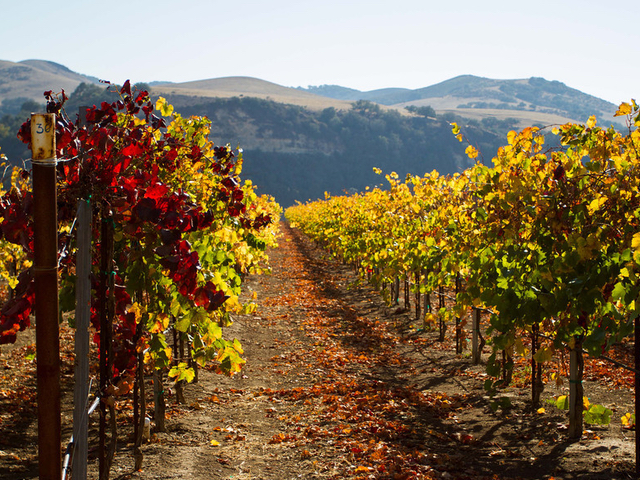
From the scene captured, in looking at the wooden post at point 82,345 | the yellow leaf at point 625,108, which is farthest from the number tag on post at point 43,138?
the yellow leaf at point 625,108

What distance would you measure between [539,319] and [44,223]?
3721 millimetres

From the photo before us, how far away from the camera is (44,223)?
2.29 m

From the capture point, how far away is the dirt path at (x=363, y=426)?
482cm

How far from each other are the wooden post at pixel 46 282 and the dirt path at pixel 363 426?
8.21 ft

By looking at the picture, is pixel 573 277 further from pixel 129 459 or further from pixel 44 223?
pixel 129 459

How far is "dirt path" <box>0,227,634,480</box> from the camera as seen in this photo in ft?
15.8

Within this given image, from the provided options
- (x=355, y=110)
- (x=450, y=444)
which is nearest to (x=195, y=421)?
(x=450, y=444)

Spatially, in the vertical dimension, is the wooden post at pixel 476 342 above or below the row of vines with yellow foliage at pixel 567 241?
below

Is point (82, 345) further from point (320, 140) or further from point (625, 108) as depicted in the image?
point (320, 140)

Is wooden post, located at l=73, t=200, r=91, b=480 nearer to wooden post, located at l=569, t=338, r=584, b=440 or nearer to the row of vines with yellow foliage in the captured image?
the row of vines with yellow foliage

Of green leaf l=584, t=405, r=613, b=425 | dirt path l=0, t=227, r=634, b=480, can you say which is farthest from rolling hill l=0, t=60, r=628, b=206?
green leaf l=584, t=405, r=613, b=425

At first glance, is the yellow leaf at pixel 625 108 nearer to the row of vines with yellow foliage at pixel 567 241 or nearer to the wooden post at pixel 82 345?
the row of vines with yellow foliage at pixel 567 241

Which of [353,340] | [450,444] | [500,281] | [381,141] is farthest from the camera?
[381,141]

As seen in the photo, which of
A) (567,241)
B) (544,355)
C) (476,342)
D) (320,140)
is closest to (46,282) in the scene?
(567,241)
